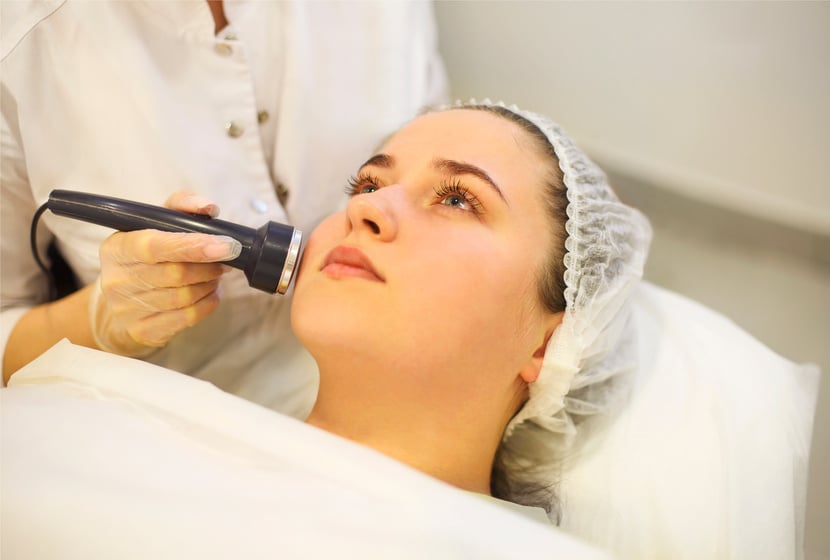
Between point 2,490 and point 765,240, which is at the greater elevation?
point 2,490

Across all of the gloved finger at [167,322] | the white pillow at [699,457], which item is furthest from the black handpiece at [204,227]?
the white pillow at [699,457]

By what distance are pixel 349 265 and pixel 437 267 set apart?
5.5 inches

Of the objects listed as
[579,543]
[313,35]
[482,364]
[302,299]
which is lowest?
[579,543]

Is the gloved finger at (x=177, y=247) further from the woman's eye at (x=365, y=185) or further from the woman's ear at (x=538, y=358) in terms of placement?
the woman's ear at (x=538, y=358)

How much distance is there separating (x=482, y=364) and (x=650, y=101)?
94cm

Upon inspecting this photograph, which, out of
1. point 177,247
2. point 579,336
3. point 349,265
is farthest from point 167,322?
point 579,336

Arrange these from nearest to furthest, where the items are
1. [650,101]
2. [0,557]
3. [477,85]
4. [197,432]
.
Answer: [0,557] < [197,432] < [650,101] < [477,85]

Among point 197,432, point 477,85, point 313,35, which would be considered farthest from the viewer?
point 477,85

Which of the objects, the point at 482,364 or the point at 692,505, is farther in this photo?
the point at 692,505

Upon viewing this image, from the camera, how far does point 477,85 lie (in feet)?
5.52

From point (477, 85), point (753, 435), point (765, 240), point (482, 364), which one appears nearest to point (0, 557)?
point (482, 364)

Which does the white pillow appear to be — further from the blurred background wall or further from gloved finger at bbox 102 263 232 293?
gloved finger at bbox 102 263 232 293

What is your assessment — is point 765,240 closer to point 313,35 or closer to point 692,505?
point 692,505

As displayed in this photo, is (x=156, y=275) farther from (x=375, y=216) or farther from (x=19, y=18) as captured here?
(x=19, y=18)
